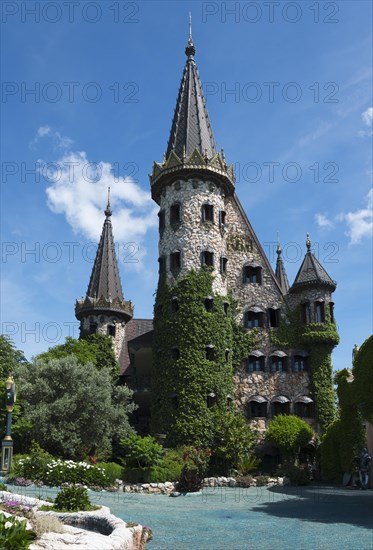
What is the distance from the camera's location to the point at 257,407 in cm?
3688

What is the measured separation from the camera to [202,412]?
109 ft

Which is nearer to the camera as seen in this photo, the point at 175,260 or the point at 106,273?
the point at 175,260

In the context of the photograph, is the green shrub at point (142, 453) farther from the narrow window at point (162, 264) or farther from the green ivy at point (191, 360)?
the narrow window at point (162, 264)

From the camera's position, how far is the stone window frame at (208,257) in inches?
1467

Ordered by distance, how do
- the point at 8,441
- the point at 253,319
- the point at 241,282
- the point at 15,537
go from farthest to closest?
the point at 241,282
the point at 253,319
the point at 8,441
the point at 15,537

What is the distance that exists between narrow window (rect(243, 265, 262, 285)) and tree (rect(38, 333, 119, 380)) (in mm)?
12297

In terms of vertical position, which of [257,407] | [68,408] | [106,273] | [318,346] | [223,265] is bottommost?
[68,408]

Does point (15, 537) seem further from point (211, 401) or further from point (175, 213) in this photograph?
point (175, 213)

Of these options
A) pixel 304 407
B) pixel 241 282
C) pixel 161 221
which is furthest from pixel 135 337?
pixel 304 407

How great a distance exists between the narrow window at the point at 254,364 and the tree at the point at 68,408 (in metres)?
9.92

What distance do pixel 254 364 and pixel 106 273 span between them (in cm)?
1748

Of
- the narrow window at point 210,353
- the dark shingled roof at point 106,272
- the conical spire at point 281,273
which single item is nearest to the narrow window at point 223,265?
the narrow window at point 210,353

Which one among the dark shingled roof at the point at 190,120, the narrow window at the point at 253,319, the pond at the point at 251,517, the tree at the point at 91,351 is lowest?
the pond at the point at 251,517

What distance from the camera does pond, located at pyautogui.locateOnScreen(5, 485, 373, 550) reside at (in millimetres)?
13812
